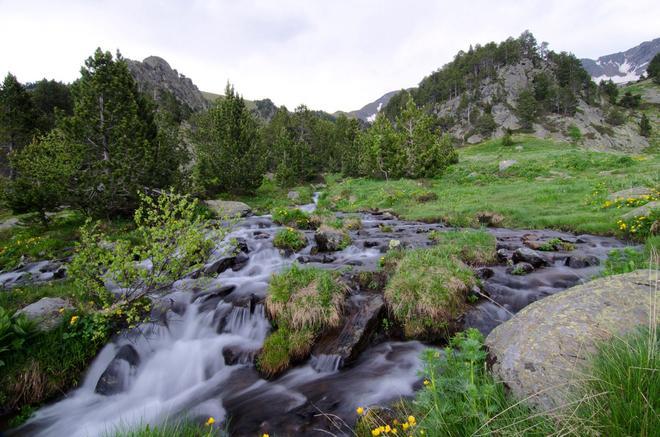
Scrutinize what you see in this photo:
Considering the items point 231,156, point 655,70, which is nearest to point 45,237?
point 231,156

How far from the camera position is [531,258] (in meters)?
10.4

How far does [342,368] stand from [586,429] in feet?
16.3

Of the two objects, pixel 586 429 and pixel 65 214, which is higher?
pixel 65 214

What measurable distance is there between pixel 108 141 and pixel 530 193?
30.7 metres

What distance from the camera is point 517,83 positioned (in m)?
97.1

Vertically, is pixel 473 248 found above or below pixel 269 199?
below

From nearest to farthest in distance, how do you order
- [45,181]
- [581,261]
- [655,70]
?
[581,261] < [45,181] < [655,70]

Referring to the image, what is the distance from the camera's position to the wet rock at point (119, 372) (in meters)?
6.45

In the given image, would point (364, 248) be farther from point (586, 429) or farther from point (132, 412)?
point (586, 429)

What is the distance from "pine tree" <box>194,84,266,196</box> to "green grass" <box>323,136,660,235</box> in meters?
9.24

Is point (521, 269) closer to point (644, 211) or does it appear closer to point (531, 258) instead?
point (531, 258)

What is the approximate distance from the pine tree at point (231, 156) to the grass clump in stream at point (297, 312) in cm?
2645

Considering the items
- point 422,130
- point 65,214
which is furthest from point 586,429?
point 422,130

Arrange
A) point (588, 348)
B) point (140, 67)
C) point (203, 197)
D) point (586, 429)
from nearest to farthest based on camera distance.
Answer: point (586, 429) < point (588, 348) < point (203, 197) < point (140, 67)
